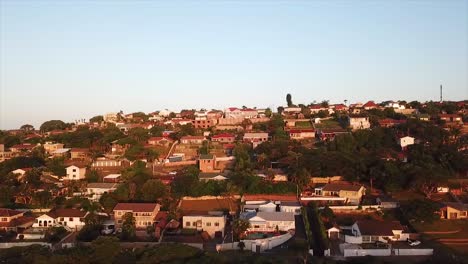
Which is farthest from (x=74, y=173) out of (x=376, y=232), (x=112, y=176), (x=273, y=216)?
(x=376, y=232)

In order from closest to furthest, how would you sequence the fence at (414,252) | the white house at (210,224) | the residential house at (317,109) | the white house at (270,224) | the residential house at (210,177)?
1. the fence at (414,252)
2. the white house at (270,224)
3. the white house at (210,224)
4. the residential house at (210,177)
5. the residential house at (317,109)

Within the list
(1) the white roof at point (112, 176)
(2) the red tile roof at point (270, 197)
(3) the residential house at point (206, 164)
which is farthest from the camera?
(3) the residential house at point (206, 164)

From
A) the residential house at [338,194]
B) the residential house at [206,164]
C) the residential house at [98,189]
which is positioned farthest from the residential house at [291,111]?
the residential house at [98,189]

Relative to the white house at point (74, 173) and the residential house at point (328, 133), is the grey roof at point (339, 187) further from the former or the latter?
the white house at point (74, 173)

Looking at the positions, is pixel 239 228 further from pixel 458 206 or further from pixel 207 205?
pixel 458 206

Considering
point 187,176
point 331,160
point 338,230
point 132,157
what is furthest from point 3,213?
point 331,160

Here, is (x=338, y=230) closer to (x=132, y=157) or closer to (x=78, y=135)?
(x=132, y=157)

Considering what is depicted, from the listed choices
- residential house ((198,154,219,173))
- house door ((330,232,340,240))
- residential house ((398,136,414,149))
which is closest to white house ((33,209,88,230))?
residential house ((198,154,219,173))
